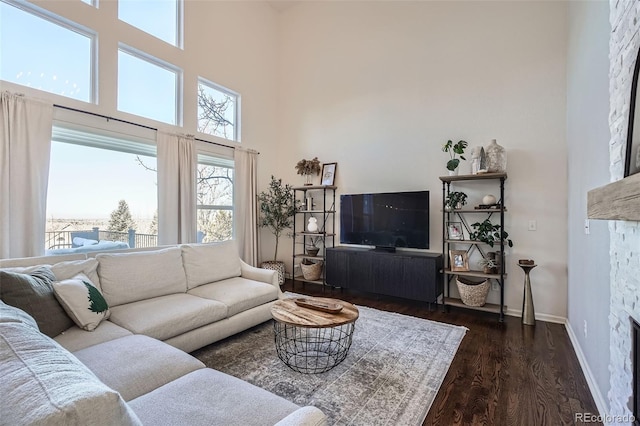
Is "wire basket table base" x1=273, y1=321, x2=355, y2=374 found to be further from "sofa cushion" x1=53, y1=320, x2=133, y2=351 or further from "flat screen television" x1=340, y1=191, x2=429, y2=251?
"flat screen television" x1=340, y1=191, x2=429, y2=251

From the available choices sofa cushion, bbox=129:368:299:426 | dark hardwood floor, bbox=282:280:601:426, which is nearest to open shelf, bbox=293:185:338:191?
dark hardwood floor, bbox=282:280:601:426

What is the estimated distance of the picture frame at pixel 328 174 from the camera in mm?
4941

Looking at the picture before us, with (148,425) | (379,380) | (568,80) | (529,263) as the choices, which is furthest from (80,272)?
(568,80)

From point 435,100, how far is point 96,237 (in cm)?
461

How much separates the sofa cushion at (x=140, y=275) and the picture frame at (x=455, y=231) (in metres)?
3.21

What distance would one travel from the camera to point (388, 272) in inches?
159

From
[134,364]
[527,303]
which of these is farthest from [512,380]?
[134,364]

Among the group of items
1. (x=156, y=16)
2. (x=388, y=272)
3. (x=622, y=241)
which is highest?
(x=156, y=16)

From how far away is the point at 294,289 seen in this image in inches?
186

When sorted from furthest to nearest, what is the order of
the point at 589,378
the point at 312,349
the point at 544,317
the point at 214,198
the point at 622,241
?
the point at 214,198 → the point at 544,317 → the point at 312,349 → the point at 589,378 → the point at 622,241

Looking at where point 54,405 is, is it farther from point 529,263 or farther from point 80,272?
point 529,263

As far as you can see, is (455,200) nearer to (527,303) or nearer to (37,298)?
(527,303)

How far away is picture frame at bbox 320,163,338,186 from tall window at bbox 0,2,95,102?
318cm

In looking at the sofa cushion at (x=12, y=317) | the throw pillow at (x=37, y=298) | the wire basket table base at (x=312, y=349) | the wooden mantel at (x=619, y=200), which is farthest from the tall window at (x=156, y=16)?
the wooden mantel at (x=619, y=200)
